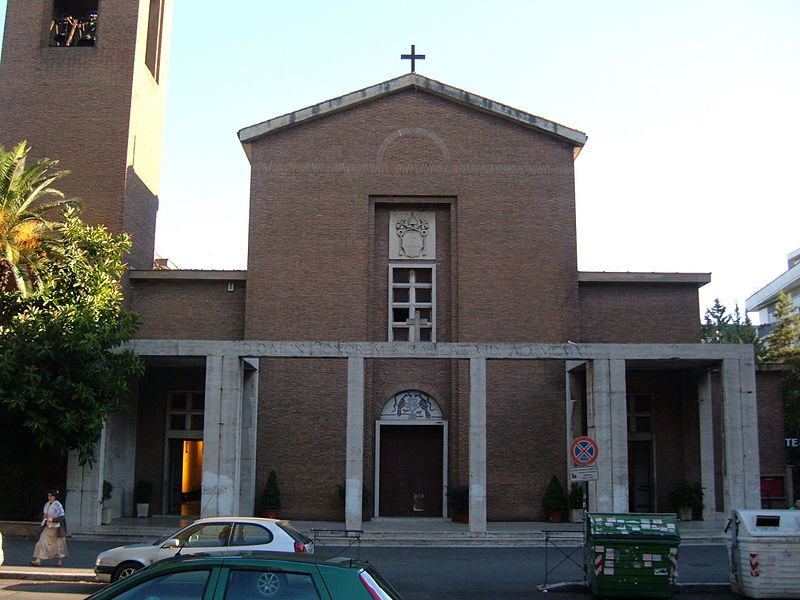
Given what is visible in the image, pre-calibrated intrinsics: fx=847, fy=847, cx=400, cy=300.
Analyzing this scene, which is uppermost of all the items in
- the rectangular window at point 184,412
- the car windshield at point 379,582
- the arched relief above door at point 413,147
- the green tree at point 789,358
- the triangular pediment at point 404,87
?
the triangular pediment at point 404,87

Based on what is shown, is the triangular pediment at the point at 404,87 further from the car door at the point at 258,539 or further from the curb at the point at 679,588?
the car door at the point at 258,539

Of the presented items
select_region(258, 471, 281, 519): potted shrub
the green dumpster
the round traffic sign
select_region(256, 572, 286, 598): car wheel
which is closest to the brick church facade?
select_region(258, 471, 281, 519): potted shrub

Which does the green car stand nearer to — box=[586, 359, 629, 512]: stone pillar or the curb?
the curb

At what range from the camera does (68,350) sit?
21719 millimetres

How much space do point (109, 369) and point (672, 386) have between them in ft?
57.6

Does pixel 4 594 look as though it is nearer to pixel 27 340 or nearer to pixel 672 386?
pixel 27 340

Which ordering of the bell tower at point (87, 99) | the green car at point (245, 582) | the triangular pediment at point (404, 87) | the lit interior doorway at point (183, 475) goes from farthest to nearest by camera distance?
the triangular pediment at point (404, 87), the lit interior doorway at point (183, 475), the bell tower at point (87, 99), the green car at point (245, 582)

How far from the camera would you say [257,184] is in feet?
92.1

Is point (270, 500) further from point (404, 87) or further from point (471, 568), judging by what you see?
point (404, 87)

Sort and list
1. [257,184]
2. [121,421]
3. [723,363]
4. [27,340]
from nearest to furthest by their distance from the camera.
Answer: [27,340], [723,363], [121,421], [257,184]

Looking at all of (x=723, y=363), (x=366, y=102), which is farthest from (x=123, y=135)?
→ (x=723, y=363)

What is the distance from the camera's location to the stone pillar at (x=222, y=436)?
22.0 m

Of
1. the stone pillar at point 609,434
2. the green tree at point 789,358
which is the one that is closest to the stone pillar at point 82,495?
the stone pillar at point 609,434

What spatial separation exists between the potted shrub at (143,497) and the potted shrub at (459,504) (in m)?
9.38
